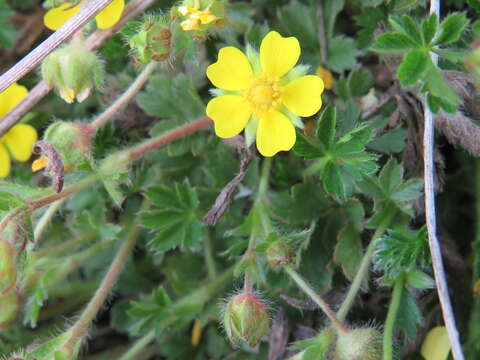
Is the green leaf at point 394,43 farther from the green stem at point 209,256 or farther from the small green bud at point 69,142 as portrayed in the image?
the green stem at point 209,256

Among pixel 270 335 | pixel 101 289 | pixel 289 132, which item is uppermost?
pixel 289 132

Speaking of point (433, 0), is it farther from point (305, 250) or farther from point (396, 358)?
point (396, 358)

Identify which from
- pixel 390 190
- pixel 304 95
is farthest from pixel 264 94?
pixel 390 190

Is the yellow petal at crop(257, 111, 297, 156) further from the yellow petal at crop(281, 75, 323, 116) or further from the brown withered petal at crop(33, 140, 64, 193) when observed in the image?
the brown withered petal at crop(33, 140, 64, 193)

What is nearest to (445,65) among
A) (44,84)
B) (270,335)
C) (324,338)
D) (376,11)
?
(376,11)

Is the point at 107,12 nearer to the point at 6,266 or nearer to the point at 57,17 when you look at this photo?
the point at 57,17
